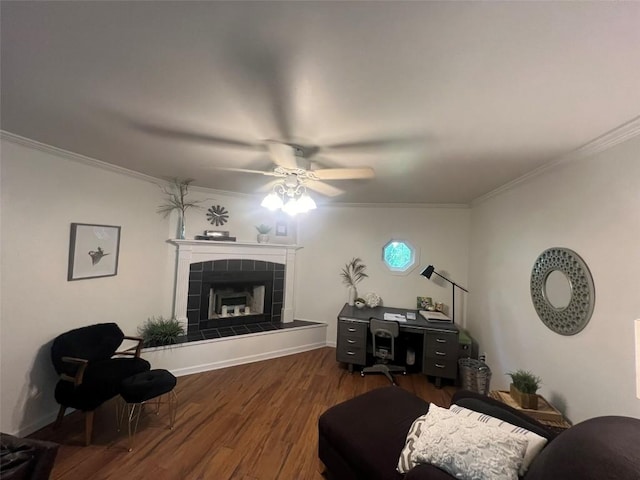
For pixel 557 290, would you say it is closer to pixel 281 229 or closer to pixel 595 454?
pixel 595 454

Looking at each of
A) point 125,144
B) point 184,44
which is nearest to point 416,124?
point 184,44

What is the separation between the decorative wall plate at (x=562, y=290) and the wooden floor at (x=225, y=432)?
61.6 inches

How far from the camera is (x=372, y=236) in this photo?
4223 millimetres

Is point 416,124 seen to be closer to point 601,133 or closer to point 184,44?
point 601,133

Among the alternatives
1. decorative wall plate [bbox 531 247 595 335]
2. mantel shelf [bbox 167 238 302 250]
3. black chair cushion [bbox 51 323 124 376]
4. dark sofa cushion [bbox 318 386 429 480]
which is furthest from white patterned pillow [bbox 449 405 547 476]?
mantel shelf [bbox 167 238 302 250]

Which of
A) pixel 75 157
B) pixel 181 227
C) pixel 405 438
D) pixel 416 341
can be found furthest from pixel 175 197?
pixel 416 341

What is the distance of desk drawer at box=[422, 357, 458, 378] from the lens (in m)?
3.14

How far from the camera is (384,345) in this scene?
141 inches

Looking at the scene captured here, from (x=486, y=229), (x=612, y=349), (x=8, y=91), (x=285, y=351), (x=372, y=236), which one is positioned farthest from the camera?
(x=372, y=236)

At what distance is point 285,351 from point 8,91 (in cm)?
369

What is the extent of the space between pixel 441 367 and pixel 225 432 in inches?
97.8

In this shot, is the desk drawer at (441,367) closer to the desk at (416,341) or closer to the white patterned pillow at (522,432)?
the desk at (416,341)

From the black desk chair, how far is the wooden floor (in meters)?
0.11

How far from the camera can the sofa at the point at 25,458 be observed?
120 centimetres
